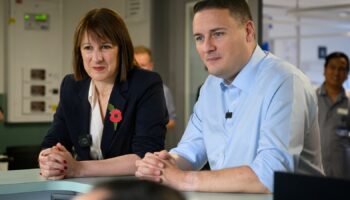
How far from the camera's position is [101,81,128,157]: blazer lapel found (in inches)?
84.5

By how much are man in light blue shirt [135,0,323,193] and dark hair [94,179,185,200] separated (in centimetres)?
106

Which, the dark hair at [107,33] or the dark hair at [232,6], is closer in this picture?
the dark hair at [232,6]

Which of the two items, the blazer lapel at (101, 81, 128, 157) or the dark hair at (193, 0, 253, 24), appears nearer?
the dark hair at (193, 0, 253, 24)

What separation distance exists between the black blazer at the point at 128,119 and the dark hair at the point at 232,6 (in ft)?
1.43

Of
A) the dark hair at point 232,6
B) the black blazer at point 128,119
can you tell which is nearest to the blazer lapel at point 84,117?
the black blazer at point 128,119

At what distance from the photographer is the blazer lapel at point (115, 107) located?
2.15 m

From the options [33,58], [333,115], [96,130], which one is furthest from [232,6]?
[33,58]

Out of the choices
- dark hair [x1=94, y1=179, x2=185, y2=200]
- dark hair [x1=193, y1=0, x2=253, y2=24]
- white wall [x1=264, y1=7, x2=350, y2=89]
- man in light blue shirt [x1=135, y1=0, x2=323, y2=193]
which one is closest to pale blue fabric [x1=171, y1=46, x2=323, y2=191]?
man in light blue shirt [x1=135, y1=0, x2=323, y2=193]

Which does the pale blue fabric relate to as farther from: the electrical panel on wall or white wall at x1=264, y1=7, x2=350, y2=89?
white wall at x1=264, y1=7, x2=350, y2=89

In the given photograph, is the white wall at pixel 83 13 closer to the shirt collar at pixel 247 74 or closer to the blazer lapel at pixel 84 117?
the blazer lapel at pixel 84 117

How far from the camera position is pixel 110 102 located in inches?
85.7

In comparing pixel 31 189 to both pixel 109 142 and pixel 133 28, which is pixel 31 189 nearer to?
pixel 109 142

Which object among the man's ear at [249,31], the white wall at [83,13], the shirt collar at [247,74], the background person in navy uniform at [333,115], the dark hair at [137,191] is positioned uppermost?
the white wall at [83,13]

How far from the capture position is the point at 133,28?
6.01 meters
